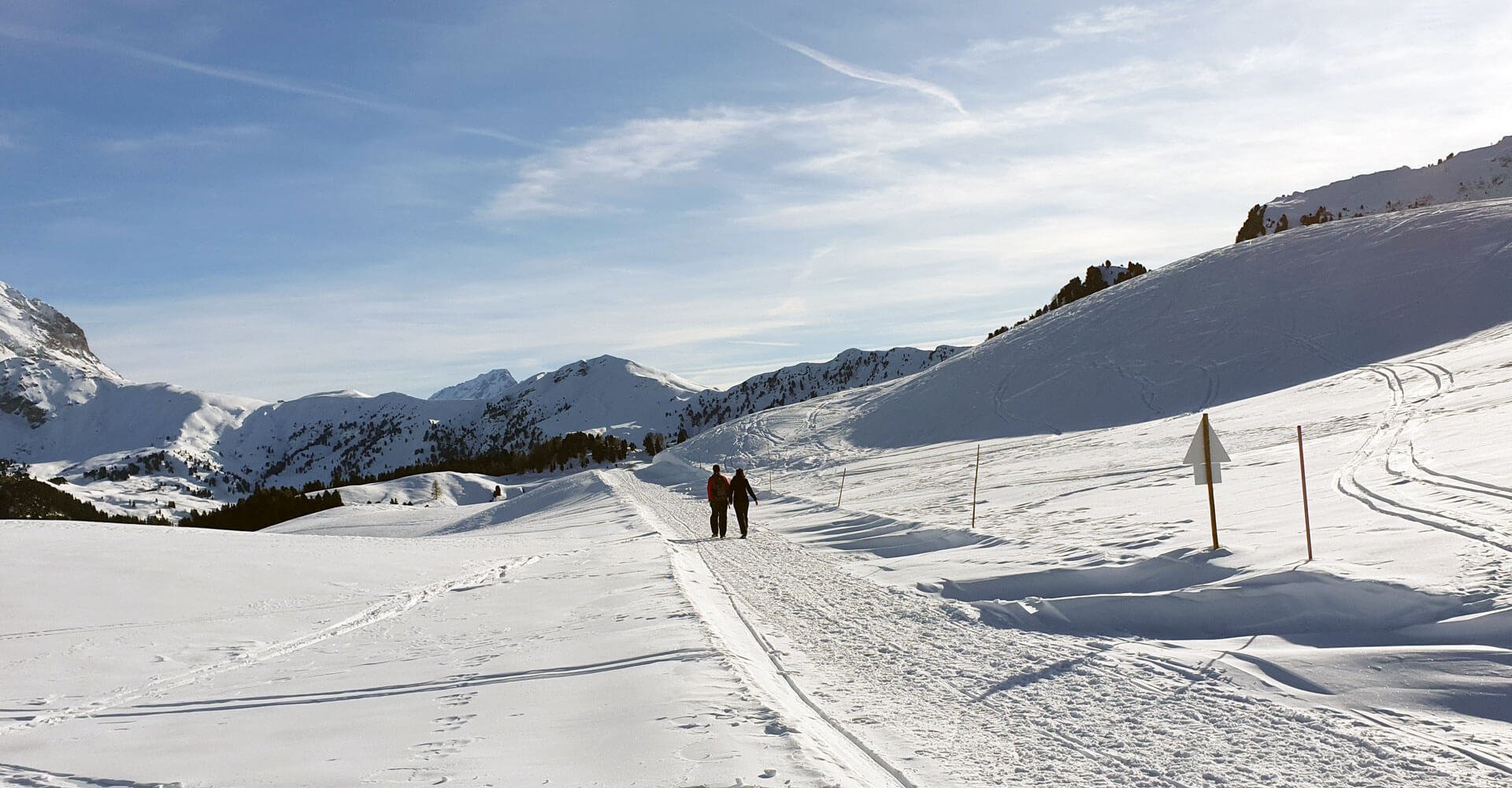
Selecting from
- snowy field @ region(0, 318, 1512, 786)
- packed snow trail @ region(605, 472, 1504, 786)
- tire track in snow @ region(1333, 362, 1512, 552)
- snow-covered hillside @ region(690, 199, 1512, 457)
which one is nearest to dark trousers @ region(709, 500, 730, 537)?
snowy field @ region(0, 318, 1512, 786)

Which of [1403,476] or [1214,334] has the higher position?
[1214,334]

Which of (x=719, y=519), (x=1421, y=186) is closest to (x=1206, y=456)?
(x=719, y=519)

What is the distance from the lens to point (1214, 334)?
Answer: 170 feet

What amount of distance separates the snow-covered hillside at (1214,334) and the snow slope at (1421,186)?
101 metres

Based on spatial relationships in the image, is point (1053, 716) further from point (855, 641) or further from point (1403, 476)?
point (1403, 476)

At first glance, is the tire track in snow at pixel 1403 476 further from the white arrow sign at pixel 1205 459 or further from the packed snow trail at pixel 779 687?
the packed snow trail at pixel 779 687

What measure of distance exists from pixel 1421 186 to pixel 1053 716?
19648 cm

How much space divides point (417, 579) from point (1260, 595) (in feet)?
43.5

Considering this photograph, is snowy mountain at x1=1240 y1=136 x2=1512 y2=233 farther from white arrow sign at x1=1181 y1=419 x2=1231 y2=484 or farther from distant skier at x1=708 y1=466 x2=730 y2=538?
white arrow sign at x1=1181 y1=419 x2=1231 y2=484

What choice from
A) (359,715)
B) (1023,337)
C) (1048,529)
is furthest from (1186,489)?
(1023,337)

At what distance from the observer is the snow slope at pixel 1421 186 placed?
14825 cm

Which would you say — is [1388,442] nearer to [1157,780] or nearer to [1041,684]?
[1041,684]

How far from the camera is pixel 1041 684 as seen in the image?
723 centimetres

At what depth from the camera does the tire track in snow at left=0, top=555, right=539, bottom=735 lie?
286 inches
